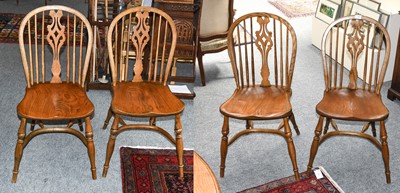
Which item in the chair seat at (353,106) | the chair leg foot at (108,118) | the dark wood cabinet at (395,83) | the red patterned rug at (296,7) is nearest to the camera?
the chair seat at (353,106)

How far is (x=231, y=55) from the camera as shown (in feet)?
13.7

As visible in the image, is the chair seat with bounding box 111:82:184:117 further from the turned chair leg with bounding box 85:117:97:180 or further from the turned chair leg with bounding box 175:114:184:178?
the turned chair leg with bounding box 85:117:97:180

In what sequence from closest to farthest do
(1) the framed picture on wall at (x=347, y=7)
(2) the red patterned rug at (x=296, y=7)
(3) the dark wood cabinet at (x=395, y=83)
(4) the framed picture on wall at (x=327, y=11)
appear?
(3) the dark wood cabinet at (x=395, y=83) < (1) the framed picture on wall at (x=347, y=7) < (4) the framed picture on wall at (x=327, y=11) < (2) the red patterned rug at (x=296, y=7)

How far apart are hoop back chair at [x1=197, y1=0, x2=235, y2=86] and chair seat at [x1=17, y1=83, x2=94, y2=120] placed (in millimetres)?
1477

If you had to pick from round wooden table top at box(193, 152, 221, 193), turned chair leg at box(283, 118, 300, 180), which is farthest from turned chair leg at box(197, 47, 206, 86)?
round wooden table top at box(193, 152, 221, 193)

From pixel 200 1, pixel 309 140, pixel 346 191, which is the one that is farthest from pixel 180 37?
pixel 346 191

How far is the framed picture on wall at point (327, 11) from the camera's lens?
600 cm

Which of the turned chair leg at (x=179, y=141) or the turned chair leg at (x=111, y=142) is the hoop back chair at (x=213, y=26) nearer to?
the turned chair leg at (x=179, y=141)

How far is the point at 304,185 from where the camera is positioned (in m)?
4.15

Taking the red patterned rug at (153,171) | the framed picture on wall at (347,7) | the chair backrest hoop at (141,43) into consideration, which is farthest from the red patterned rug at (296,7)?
the red patterned rug at (153,171)

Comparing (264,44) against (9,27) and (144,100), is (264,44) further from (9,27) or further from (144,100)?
(9,27)

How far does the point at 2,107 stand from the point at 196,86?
160 cm

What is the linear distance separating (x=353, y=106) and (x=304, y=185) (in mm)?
595

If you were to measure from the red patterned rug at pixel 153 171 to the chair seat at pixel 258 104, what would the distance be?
533mm
